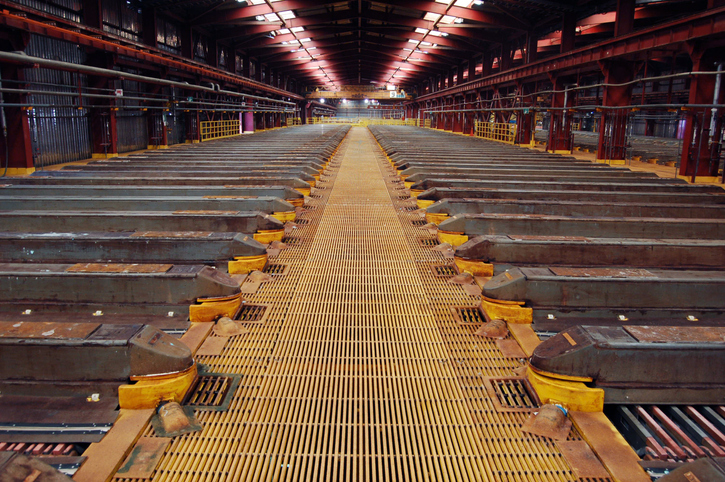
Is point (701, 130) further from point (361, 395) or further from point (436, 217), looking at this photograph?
point (361, 395)

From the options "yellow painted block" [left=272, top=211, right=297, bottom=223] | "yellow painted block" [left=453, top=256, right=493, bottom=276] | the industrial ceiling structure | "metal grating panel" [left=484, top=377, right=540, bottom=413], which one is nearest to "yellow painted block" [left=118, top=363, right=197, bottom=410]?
"metal grating panel" [left=484, top=377, right=540, bottom=413]

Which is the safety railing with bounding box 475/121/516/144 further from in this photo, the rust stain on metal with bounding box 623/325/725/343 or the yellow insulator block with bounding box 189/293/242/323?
the yellow insulator block with bounding box 189/293/242/323

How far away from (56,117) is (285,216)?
9772mm

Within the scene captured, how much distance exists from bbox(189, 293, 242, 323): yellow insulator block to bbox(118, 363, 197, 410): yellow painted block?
0.96 meters

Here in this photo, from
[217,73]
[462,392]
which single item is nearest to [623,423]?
[462,392]

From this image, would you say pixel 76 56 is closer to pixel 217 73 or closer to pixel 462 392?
pixel 217 73

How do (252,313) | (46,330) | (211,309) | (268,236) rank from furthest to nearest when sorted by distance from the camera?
(268,236) < (252,313) < (211,309) < (46,330)

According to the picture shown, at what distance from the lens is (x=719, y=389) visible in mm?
2770

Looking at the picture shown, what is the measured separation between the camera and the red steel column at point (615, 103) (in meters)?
13.4

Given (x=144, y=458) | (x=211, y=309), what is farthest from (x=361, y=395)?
(x=211, y=309)

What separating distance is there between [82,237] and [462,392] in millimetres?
4124

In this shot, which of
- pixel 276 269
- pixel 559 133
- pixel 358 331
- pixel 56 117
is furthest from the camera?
pixel 559 133

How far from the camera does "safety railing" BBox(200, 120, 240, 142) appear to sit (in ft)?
76.3

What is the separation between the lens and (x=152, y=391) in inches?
102
